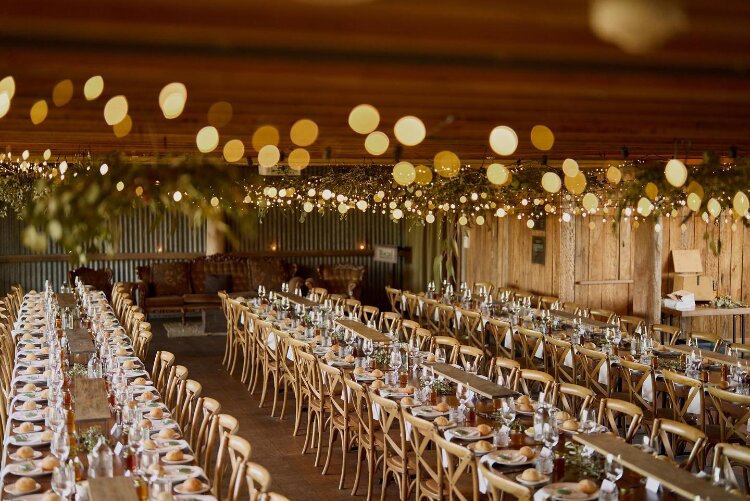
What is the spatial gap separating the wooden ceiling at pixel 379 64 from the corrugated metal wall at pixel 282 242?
1160 centimetres

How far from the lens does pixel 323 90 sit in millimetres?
3555

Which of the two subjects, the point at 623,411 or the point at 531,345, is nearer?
the point at 623,411

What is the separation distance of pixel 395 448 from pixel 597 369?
2591mm

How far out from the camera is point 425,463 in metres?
5.21

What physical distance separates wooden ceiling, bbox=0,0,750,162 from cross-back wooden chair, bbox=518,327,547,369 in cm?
391

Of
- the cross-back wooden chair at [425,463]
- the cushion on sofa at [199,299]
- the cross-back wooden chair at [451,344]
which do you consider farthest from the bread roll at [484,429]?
the cushion on sofa at [199,299]

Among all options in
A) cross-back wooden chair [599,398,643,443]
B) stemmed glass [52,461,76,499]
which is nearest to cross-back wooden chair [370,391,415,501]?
cross-back wooden chair [599,398,643,443]

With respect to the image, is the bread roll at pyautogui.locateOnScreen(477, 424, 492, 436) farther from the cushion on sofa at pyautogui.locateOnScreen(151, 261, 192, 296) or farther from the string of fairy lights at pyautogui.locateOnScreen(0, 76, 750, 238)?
the cushion on sofa at pyautogui.locateOnScreen(151, 261, 192, 296)

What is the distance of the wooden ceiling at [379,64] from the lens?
7.70ft

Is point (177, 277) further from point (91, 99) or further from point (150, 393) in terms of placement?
point (91, 99)

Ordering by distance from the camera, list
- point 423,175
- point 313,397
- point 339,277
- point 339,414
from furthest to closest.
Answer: point 339,277 → point 313,397 → point 339,414 → point 423,175

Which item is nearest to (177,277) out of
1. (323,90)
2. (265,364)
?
(265,364)

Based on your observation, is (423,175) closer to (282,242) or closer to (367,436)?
(367,436)

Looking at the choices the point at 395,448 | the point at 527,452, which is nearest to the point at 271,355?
the point at 395,448
